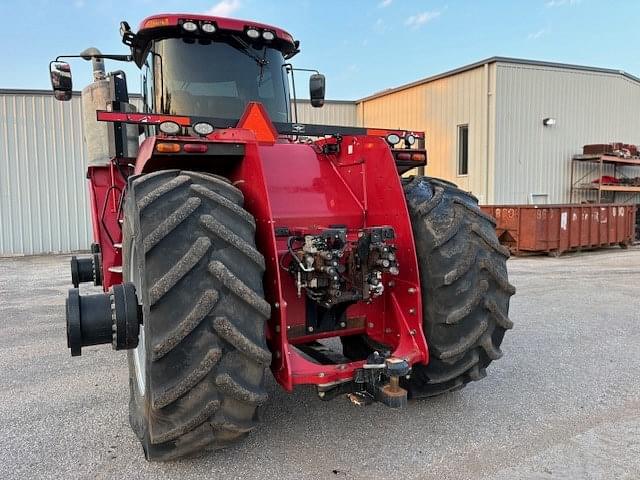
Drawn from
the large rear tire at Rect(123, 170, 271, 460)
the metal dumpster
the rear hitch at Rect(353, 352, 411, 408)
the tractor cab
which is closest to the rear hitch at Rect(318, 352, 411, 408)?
the rear hitch at Rect(353, 352, 411, 408)

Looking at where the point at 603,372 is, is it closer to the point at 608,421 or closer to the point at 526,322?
the point at 608,421

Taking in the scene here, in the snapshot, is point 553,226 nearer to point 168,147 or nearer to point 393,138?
point 393,138

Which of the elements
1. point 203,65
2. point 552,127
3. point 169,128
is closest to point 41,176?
point 203,65

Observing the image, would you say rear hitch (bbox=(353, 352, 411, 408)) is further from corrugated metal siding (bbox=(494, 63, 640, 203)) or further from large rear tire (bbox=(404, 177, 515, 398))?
corrugated metal siding (bbox=(494, 63, 640, 203))

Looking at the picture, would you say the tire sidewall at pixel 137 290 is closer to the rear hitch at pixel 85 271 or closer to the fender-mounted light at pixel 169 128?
the fender-mounted light at pixel 169 128

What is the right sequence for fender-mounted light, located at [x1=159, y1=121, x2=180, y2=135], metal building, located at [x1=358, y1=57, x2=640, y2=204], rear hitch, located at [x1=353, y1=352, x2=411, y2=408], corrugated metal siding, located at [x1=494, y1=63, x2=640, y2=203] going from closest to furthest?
rear hitch, located at [x1=353, y1=352, x2=411, y2=408], fender-mounted light, located at [x1=159, y1=121, x2=180, y2=135], metal building, located at [x1=358, y1=57, x2=640, y2=204], corrugated metal siding, located at [x1=494, y1=63, x2=640, y2=203]

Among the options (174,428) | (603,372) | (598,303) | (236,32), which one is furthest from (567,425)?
(598,303)

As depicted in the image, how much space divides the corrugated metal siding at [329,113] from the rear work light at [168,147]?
15002 millimetres

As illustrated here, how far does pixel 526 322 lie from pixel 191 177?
5.03m

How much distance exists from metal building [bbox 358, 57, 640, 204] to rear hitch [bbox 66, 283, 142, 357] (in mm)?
15120

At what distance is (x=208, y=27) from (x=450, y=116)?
46.6ft

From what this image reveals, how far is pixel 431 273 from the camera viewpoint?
10.3 feet

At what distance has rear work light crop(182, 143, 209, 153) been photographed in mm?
2967

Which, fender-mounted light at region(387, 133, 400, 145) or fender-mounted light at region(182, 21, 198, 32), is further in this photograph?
fender-mounted light at region(182, 21, 198, 32)
